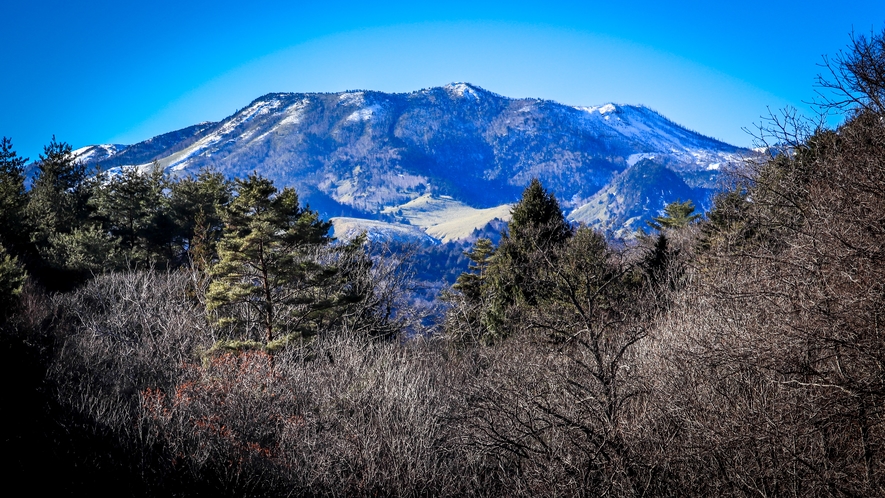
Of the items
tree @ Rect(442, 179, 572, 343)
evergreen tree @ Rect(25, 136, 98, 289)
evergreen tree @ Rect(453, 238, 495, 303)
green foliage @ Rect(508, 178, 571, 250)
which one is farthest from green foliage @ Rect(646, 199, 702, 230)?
evergreen tree @ Rect(25, 136, 98, 289)

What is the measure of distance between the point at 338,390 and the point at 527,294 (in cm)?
1140

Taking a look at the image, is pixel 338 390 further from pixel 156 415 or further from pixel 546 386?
pixel 546 386

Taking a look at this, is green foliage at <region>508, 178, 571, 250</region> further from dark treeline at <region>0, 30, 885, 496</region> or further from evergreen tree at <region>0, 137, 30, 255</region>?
evergreen tree at <region>0, 137, 30, 255</region>

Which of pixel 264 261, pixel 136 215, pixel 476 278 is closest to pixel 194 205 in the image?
pixel 136 215

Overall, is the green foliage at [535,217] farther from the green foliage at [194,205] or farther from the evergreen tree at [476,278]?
the green foliage at [194,205]

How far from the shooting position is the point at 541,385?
1213 centimetres

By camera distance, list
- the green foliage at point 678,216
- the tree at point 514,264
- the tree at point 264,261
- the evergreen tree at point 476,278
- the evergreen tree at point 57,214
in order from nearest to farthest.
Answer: the tree at point 264,261
the tree at point 514,264
the evergreen tree at point 57,214
the evergreen tree at point 476,278
the green foliage at point 678,216

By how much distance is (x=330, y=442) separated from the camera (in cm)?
1194

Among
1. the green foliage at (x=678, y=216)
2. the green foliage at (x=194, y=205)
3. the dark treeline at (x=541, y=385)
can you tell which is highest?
the green foliage at (x=678, y=216)

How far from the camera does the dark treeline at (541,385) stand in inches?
328

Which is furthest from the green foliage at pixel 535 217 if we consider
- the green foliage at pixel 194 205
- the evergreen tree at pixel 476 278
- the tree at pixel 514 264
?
the green foliage at pixel 194 205

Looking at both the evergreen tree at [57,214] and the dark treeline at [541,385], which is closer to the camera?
the dark treeline at [541,385]

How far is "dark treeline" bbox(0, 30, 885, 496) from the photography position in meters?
8.32

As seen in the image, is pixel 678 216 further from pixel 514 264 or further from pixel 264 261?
pixel 264 261
